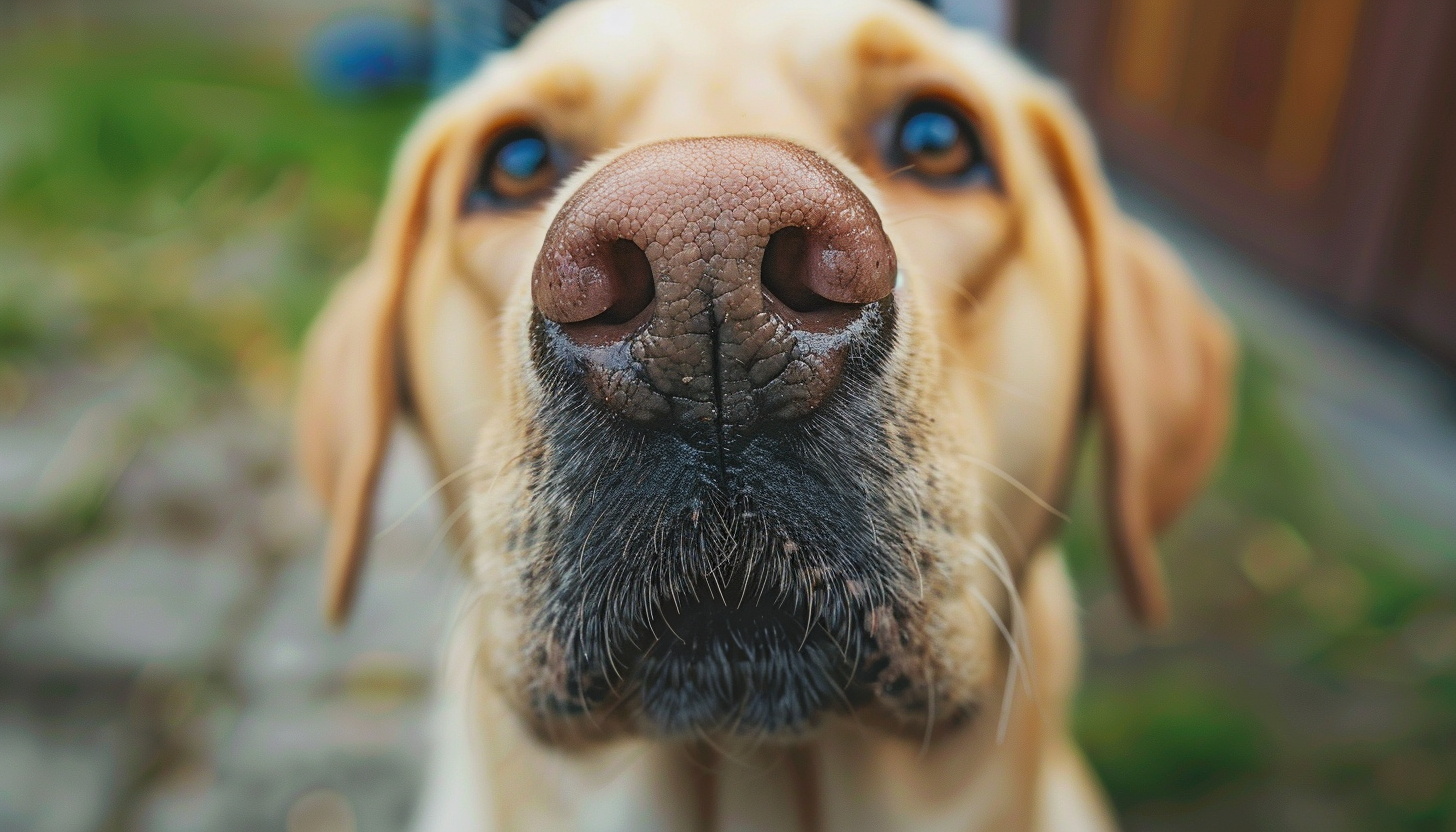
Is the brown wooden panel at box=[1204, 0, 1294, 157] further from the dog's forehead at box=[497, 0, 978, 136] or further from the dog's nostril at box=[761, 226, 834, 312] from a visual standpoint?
the dog's nostril at box=[761, 226, 834, 312]

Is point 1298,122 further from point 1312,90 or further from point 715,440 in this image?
point 715,440

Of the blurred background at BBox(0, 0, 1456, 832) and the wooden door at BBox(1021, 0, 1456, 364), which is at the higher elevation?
the wooden door at BBox(1021, 0, 1456, 364)

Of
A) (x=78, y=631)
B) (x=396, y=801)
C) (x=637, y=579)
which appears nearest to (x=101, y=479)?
(x=78, y=631)

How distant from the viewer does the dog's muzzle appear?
0.87 m

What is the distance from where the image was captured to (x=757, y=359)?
0.89 m

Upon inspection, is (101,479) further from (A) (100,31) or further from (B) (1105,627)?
(A) (100,31)

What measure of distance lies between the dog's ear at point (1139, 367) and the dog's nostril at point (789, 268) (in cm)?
94

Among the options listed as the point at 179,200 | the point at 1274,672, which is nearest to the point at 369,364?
the point at 1274,672

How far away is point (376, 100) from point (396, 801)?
579 cm

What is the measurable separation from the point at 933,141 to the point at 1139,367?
580 mm

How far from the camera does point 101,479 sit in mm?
3666

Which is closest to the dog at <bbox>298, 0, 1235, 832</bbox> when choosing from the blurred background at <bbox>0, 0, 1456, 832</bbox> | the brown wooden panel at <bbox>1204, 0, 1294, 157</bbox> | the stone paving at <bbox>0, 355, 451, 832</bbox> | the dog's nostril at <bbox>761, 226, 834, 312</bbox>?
the dog's nostril at <bbox>761, 226, 834, 312</bbox>

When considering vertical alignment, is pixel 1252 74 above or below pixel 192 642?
above

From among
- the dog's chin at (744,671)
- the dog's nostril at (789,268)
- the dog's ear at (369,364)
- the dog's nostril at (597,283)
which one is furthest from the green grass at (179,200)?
the dog's nostril at (789,268)
